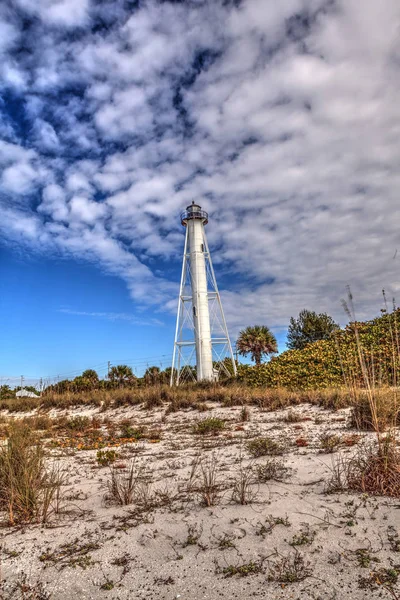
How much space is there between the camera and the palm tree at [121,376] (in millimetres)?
29391

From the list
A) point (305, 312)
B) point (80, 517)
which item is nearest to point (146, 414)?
point (80, 517)

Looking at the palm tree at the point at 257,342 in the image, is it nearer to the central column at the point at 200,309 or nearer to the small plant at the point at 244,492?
the central column at the point at 200,309

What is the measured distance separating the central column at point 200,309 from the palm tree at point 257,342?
9660 millimetres

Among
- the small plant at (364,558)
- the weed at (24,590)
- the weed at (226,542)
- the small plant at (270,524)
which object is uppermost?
the small plant at (270,524)

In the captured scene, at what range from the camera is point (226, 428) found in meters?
9.95

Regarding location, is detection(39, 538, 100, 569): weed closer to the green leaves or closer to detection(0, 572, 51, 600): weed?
detection(0, 572, 51, 600): weed

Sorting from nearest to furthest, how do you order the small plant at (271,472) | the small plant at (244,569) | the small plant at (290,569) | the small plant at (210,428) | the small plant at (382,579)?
the small plant at (382,579) < the small plant at (290,569) < the small plant at (244,569) < the small plant at (271,472) < the small plant at (210,428)

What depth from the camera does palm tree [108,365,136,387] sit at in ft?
96.4

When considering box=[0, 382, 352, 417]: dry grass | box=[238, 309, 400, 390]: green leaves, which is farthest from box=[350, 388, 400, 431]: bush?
box=[238, 309, 400, 390]: green leaves

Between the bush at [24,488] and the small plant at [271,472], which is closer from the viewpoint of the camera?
the bush at [24,488]

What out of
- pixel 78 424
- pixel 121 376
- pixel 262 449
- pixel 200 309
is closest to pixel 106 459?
pixel 262 449

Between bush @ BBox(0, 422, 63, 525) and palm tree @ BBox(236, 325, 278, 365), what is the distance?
97.0ft

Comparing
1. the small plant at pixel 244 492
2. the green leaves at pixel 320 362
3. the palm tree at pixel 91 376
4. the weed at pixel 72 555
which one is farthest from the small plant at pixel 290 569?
the palm tree at pixel 91 376

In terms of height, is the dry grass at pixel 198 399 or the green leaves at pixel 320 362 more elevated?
the green leaves at pixel 320 362
